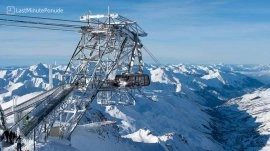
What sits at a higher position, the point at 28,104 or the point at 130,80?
the point at 130,80

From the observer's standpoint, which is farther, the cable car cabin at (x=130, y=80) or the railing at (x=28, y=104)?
the cable car cabin at (x=130, y=80)

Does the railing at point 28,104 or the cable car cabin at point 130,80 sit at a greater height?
the cable car cabin at point 130,80

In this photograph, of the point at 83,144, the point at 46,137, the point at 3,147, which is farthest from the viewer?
the point at 83,144

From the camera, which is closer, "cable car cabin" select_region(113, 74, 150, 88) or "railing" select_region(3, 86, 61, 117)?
"railing" select_region(3, 86, 61, 117)

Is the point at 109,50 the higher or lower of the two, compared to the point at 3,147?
higher

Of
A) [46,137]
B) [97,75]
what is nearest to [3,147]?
[46,137]

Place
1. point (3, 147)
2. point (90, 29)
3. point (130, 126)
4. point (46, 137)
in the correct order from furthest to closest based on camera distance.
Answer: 1. point (130, 126)
2. point (90, 29)
3. point (46, 137)
4. point (3, 147)

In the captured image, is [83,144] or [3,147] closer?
[3,147]

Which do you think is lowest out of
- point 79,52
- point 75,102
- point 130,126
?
point 130,126

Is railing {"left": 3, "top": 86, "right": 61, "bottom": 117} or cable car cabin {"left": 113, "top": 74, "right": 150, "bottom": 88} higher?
cable car cabin {"left": 113, "top": 74, "right": 150, "bottom": 88}

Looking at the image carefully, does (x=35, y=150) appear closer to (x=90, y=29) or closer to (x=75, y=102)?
(x=75, y=102)

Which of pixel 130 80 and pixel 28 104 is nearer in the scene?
pixel 28 104
